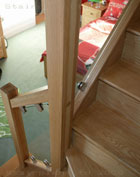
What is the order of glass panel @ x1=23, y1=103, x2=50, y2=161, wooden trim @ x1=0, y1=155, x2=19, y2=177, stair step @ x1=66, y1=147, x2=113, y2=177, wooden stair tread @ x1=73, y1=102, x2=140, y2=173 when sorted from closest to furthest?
wooden stair tread @ x1=73, y1=102, x2=140, y2=173 → stair step @ x1=66, y1=147, x2=113, y2=177 → wooden trim @ x1=0, y1=155, x2=19, y2=177 → glass panel @ x1=23, y1=103, x2=50, y2=161

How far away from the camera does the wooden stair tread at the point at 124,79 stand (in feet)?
4.03

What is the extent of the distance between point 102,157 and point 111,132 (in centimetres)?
16

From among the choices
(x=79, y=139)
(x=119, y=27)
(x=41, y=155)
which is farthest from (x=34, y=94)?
(x=41, y=155)

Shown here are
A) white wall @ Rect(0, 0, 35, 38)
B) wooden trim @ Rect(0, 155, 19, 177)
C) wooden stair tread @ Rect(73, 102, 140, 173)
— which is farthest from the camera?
white wall @ Rect(0, 0, 35, 38)

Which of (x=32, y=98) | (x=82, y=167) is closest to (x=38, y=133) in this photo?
(x=82, y=167)

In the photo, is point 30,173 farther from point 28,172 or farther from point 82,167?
point 82,167

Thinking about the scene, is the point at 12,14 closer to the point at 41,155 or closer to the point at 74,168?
the point at 41,155

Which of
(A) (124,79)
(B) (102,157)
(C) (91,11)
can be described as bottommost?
(C) (91,11)

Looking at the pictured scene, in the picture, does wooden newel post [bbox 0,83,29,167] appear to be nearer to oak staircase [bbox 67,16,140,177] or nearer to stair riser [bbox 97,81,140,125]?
oak staircase [bbox 67,16,140,177]

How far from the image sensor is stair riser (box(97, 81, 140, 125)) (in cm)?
126

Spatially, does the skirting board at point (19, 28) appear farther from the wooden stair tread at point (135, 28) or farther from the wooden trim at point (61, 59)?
the wooden trim at point (61, 59)

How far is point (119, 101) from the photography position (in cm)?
133

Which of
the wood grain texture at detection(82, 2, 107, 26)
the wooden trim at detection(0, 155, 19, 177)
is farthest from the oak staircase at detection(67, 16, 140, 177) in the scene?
the wood grain texture at detection(82, 2, 107, 26)

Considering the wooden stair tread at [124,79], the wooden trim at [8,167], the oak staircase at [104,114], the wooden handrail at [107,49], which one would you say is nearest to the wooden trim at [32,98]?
the oak staircase at [104,114]
